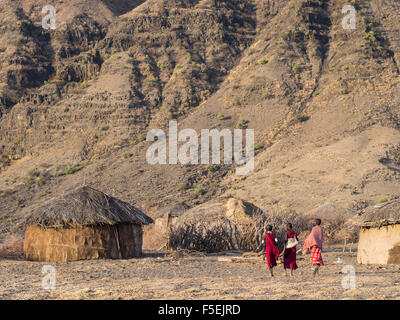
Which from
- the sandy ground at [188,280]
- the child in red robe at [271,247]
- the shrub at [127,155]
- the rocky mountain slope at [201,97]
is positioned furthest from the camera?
the shrub at [127,155]

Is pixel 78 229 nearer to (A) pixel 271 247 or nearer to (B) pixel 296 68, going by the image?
(A) pixel 271 247

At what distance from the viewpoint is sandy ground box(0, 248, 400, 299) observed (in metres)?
8.92

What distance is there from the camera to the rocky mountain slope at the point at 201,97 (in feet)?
129

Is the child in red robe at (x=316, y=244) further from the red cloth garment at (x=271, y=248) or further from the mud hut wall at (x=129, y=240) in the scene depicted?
the mud hut wall at (x=129, y=240)

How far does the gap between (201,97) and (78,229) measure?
3785cm

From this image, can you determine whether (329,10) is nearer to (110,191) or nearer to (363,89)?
(363,89)

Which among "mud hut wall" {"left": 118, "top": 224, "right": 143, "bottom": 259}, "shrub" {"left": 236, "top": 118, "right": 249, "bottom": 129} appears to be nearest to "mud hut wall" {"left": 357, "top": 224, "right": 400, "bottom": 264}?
"mud hut wall" {"left": 118, "top": 224, "right": 143, "bottom": 259}

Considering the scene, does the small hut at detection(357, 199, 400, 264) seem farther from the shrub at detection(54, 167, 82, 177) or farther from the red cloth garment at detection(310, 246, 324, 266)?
the shrub at detection(54, 167, 82, 177)

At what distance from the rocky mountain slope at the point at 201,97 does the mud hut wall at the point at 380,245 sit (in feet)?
53.9

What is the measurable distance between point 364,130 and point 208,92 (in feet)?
53.6

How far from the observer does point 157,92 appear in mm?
54438

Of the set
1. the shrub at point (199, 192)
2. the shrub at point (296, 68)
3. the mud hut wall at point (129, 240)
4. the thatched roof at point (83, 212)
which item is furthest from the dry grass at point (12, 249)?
the shrub at point (296, 68)
